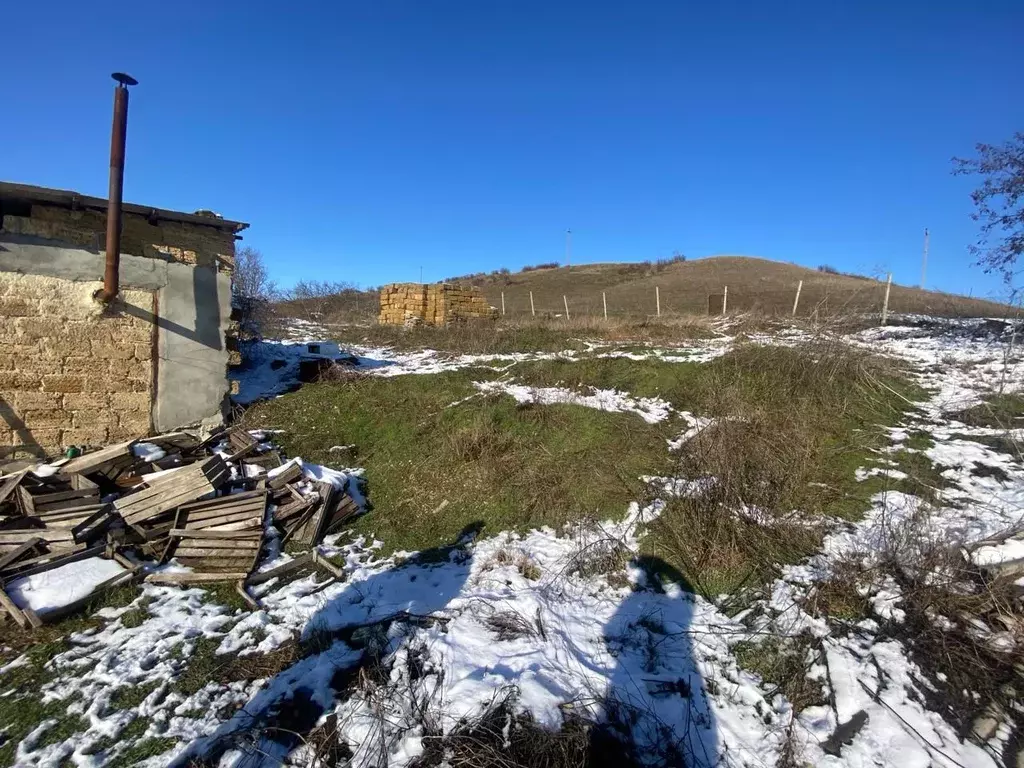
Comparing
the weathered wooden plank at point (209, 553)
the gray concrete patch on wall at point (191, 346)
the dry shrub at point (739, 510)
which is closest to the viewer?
the dry shrub at point (739, 510)

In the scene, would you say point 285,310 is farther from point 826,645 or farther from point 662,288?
point 826,645

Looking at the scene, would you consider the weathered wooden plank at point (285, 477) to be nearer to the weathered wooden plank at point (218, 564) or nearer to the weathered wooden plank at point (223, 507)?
the weathered wooden plank at point (223, 507)

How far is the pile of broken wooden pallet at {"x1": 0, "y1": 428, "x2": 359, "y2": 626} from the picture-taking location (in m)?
5.00

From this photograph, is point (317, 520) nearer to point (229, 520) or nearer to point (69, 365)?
point (229, 520)

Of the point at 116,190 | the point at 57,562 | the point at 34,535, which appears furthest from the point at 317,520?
the point at 116,190

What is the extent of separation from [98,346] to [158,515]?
302cm

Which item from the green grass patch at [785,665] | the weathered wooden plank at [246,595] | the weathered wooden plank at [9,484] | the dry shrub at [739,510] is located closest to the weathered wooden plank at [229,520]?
the weathered wooden plank at [246,595]

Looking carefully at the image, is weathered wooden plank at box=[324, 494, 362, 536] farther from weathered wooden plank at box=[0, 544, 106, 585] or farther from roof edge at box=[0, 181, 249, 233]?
roof edge at box=[0, 181, 249, 233]

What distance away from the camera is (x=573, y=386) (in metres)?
9.25

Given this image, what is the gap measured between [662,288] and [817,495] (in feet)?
97.2

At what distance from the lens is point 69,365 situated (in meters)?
6.91

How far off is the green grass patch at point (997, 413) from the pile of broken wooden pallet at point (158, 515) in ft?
27.4

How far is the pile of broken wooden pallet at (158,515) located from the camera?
16.4 feet

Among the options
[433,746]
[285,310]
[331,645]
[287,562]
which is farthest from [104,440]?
[285,310]
